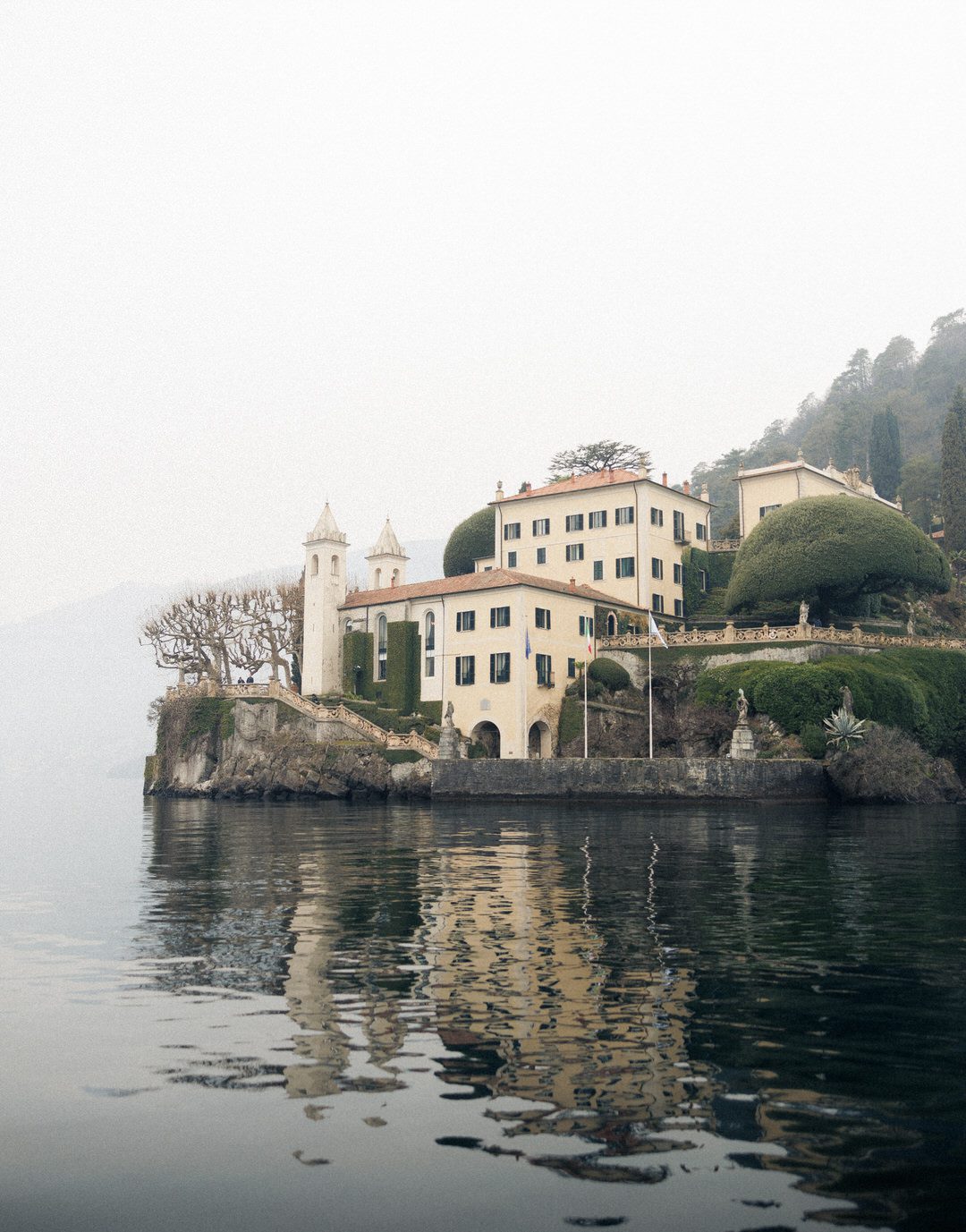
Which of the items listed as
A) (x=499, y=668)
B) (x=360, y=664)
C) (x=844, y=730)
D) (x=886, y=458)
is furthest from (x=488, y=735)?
(x=886, y=458)

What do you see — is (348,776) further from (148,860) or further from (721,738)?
(148,860)

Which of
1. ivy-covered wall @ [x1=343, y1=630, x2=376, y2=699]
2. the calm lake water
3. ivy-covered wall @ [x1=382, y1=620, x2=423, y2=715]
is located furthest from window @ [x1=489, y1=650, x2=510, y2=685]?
the calm lake water

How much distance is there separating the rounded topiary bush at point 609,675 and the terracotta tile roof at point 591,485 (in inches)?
637

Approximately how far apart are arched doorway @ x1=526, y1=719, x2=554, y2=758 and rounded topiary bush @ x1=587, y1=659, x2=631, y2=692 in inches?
173

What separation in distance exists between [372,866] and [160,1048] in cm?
1619

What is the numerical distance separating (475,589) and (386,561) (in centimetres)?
2088

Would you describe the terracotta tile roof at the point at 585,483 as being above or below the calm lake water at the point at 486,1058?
above

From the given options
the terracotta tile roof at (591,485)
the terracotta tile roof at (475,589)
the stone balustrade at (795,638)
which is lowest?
the stone balustrade at (795,638)

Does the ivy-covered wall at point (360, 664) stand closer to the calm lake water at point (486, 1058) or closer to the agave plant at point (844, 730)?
the agave plant at point (844, 730)

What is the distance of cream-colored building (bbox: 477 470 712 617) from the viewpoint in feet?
264

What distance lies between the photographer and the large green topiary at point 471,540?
94.7m

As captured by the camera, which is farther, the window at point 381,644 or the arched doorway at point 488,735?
the window at point 381,644

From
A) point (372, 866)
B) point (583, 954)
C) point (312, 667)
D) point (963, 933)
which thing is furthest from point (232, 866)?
point (312, 667)

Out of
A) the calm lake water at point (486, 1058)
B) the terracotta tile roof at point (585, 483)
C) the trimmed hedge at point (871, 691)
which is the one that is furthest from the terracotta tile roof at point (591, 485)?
the calm lake water at point (486, 1058)
